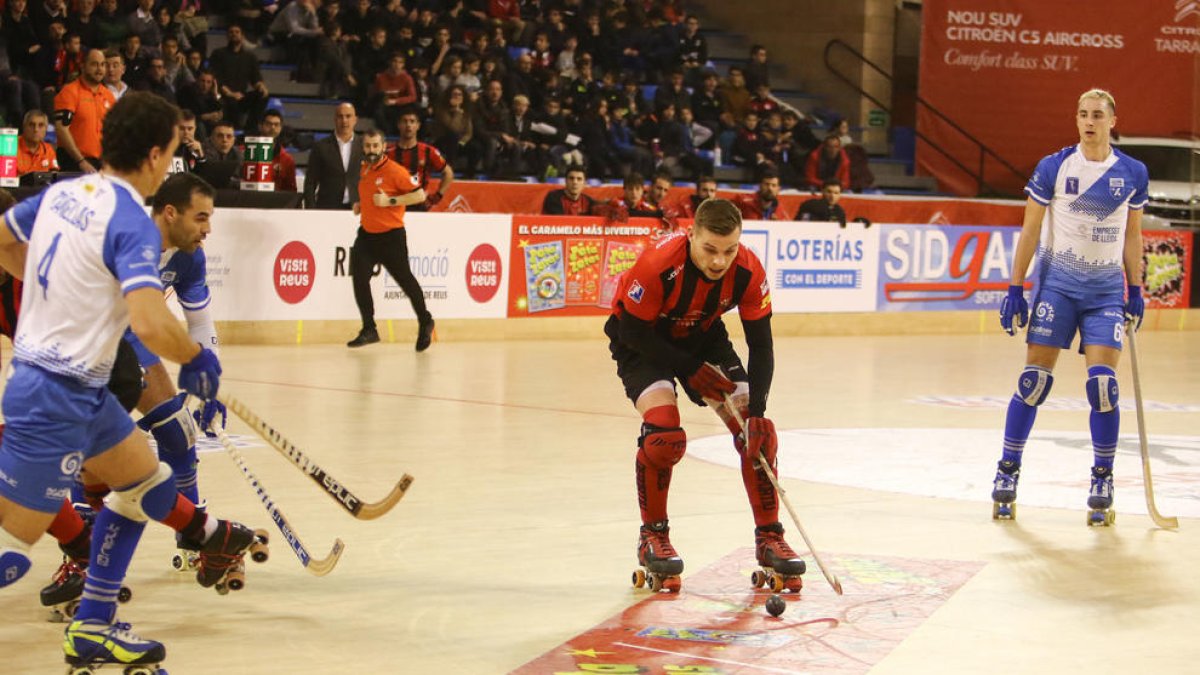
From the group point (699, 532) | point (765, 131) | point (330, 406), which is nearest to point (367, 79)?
point (765, 131)

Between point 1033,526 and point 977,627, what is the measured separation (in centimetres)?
209

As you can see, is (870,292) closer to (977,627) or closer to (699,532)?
(699,532)

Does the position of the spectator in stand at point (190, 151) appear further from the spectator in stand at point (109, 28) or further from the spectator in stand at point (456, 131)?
the spectator in stand at point (456, 131)

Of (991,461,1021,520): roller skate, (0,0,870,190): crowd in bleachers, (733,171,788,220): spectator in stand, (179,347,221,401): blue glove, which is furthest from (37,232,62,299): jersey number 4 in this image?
(733,171,788,220): spectator in stand

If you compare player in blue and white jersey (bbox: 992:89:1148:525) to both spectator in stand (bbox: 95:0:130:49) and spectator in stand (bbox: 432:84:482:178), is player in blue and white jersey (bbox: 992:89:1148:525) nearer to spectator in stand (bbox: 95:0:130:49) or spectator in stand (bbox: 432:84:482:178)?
spectator in stand (bbox: 432:84:482:178)

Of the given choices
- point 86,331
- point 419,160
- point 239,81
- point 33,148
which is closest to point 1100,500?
point 86,331

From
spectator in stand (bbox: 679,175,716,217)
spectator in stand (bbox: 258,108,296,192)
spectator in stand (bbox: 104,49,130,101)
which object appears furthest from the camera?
spectator in stand (bbox: 679,175,716,217)

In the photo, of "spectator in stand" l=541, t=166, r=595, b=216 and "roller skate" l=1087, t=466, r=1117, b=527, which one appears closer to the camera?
"roller skate" l=1087, t=466, r=1117, b=527

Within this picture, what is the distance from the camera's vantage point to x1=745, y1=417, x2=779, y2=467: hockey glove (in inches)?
234

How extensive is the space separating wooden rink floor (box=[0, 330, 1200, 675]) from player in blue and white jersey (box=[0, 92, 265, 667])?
2.16ft

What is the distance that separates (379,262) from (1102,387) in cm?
820

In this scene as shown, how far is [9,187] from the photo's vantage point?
12.6m

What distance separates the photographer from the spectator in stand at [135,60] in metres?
16.7

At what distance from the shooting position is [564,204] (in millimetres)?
16984
